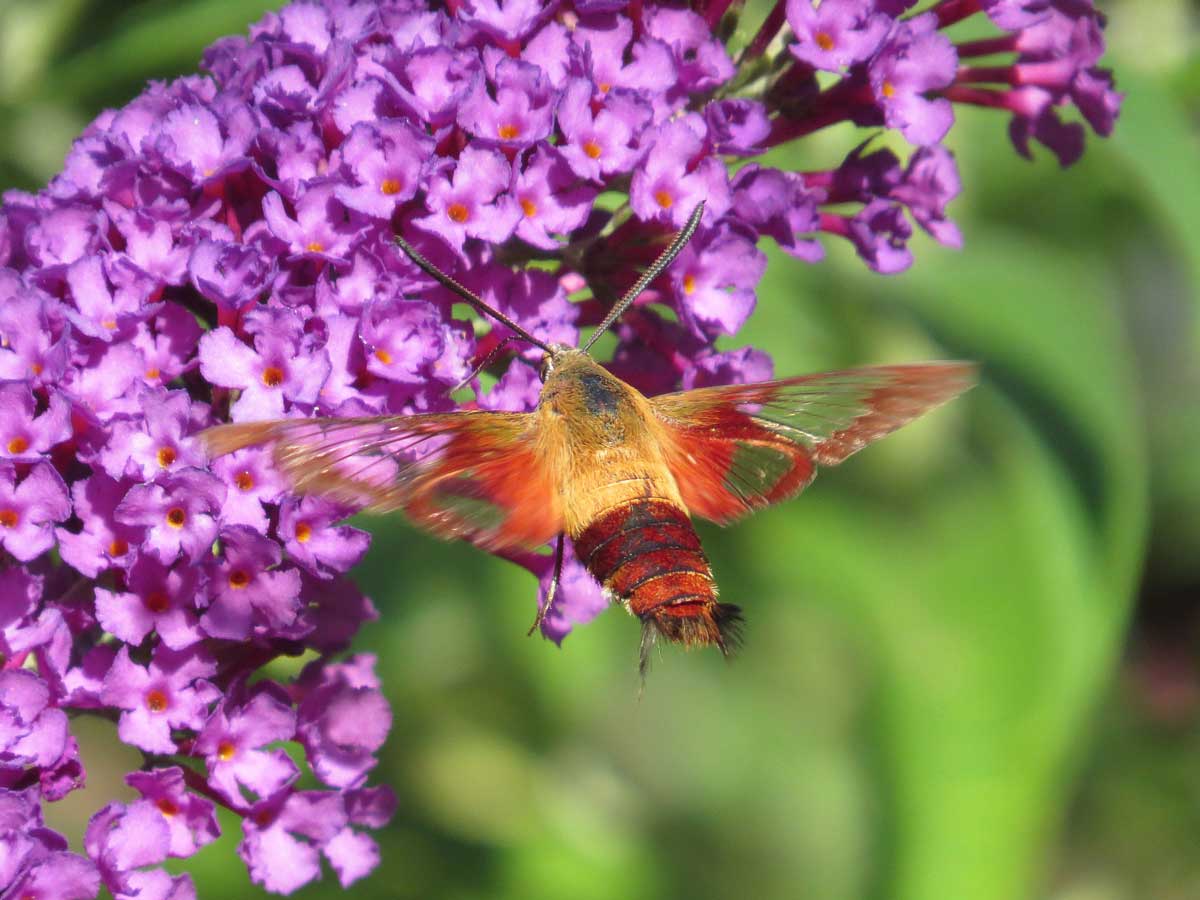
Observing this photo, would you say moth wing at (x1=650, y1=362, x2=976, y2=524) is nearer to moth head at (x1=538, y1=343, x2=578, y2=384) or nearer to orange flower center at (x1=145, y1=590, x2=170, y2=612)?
moth head at (x1=538, y1=343, x2=578, y2=384)

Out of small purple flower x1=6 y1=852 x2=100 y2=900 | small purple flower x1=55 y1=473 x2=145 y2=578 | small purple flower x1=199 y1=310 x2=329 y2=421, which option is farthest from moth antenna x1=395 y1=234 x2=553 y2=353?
small purple flower x1=6 y1=852 x2=100 y2=900

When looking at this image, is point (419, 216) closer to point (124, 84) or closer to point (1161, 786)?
point (124, 84)

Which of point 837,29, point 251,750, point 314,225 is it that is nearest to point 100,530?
point 251,750

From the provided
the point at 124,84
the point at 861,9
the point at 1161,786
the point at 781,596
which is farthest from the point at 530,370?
the point at 1161,786

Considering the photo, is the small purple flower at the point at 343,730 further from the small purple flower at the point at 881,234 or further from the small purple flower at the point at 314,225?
the small purple flower at the point at 881,234

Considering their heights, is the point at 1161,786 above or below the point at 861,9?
below

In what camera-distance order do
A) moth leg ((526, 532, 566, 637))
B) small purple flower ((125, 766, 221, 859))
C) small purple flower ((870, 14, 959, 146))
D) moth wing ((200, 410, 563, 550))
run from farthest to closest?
small purple flower ((870, 14, 959, 146))
moth leg ((526, 532, 566, 637))
small purple flower ((125, 766, 221, 859))
moth wing ((200, 410, 563, 550))

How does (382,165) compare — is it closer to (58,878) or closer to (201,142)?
(201,142)
